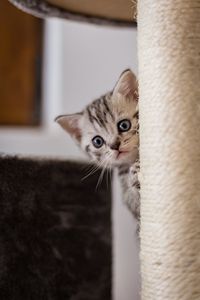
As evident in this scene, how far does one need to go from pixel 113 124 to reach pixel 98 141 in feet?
0.22

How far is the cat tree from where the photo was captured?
0.72m

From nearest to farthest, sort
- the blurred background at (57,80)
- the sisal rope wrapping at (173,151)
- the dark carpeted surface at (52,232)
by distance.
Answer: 1. the sisal rope wrapping at (173,151)
2. the dark carpeted surface at (52,232)
3. the blurred background at (57,80)

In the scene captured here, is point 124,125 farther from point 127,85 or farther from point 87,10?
point 87,10

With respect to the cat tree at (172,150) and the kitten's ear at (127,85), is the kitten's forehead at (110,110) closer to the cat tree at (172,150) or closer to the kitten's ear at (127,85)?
the kitten's ear at (127,85)

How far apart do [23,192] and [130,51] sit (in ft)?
3.38

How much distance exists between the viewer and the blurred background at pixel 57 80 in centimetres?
171

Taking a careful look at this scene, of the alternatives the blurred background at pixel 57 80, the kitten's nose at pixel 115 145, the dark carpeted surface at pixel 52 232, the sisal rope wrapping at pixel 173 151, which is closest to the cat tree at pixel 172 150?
the sisal rope wrapping at pixel 173 151

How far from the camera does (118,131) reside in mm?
995

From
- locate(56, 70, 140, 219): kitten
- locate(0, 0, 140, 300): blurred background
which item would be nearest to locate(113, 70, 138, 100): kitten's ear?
locate(56, 70, 140, 219): kitten

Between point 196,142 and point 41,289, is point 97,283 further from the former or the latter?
point 196,142

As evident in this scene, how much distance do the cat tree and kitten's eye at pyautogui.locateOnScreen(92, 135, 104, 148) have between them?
269 millimetres

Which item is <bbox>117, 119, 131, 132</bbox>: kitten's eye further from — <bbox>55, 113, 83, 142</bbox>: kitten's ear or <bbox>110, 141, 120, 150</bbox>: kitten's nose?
<bbox>55, 113, 83, 142</bbox>: kitten's ear

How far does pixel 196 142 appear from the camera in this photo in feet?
2.39

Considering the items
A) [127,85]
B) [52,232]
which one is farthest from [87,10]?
[52,232]
